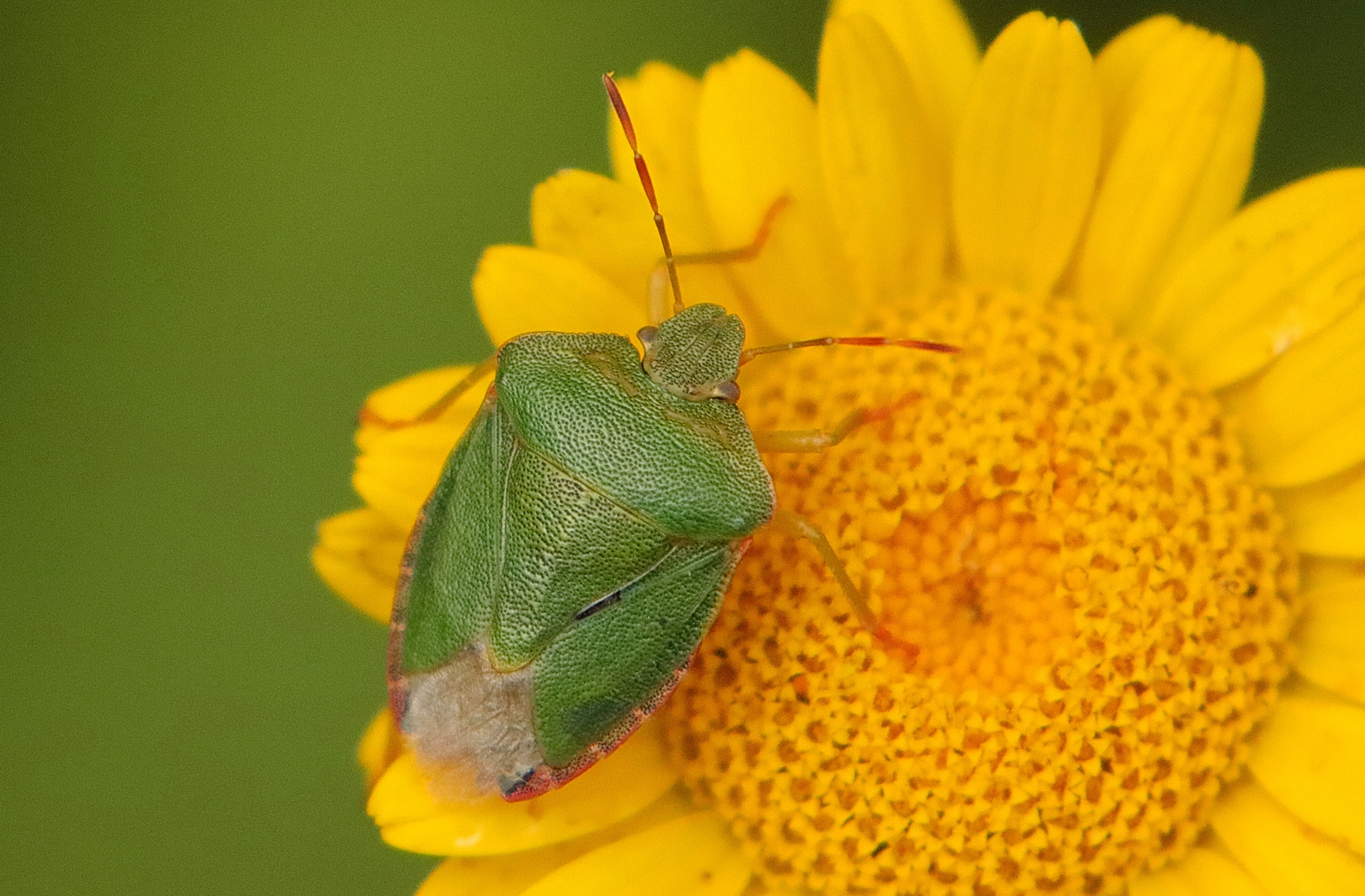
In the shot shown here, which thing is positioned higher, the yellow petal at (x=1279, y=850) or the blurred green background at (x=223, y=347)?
the blurred green background at (x=223, y=347)

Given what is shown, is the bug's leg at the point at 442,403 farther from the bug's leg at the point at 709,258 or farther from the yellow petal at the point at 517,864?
the yellow petal at the point at 517,864

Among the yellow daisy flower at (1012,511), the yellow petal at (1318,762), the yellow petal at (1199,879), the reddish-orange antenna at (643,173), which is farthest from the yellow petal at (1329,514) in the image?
the reddish-orange antenna at (643,173)

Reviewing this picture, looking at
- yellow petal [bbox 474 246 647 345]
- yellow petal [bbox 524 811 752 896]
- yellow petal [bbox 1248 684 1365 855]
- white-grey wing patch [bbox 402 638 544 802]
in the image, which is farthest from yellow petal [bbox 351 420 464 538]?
yellow petal [bbox 1248 684 1365 855]

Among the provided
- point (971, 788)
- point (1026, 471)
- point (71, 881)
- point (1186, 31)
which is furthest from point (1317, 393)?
point (71, 881)

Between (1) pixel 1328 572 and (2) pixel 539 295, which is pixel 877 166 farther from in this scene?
(1) pixel 1328 572

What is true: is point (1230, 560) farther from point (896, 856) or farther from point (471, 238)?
point (471, 238)

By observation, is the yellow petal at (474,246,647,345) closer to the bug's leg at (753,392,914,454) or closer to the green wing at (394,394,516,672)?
the green wing at (394,394,516,672)
